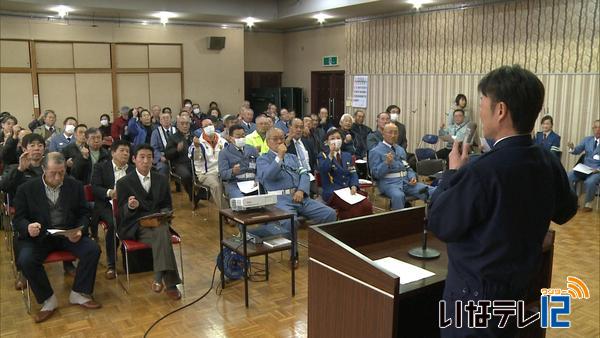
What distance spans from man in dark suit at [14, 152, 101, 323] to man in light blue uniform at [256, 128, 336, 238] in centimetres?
175

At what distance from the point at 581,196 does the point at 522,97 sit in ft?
23.2

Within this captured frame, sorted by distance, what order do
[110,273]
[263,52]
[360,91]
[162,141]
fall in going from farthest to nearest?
1. [263,52]
2. [360,91]
3. [162,141]
4. [110,273]

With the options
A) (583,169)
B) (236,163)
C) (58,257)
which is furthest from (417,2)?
(58,257)

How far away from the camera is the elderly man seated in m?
5.21

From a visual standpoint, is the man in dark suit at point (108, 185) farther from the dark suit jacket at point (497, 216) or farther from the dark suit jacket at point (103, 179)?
the dark suit jacket at point (497, 216)

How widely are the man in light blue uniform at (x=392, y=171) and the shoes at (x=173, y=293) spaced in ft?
8.85

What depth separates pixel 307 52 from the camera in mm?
13820

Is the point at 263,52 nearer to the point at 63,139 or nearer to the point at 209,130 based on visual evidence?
the point at 209,130

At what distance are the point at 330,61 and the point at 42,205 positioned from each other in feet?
32.4

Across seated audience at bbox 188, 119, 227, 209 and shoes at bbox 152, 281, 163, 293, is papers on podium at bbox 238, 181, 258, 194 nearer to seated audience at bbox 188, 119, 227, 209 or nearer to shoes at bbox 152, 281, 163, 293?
seated audience at bbox 188, 119, 227, 209

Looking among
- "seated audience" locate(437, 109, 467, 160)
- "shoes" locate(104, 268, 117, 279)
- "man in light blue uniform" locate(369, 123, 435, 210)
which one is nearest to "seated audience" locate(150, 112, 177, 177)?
"shoes" locate(104, 268, 117, 279)

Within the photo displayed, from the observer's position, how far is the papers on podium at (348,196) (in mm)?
5551

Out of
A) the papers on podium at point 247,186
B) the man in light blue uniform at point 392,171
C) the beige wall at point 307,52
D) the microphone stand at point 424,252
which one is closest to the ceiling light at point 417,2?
the beige wall at point 307,52

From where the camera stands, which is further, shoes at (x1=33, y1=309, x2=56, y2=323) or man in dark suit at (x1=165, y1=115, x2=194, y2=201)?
man in dark suit at (x1=165, y1=115, x2=194, y2=201)
